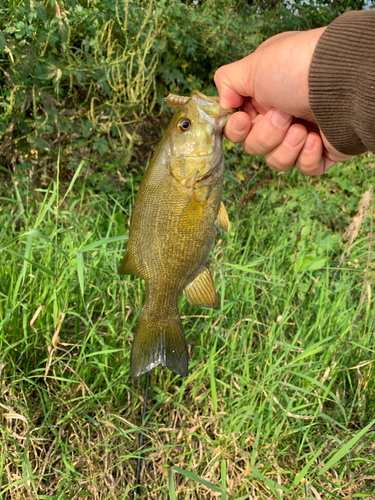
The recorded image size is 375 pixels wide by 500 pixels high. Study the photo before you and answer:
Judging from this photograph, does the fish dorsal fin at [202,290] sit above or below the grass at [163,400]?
above

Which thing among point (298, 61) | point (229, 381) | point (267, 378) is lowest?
point (229, 381)

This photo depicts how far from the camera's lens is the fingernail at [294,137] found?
6.04 feet

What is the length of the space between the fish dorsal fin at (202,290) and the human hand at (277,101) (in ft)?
1.97

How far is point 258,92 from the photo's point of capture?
1688 millimetres

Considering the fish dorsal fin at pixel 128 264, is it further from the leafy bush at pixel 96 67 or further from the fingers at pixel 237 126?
the leafy bush at pixel 96 67

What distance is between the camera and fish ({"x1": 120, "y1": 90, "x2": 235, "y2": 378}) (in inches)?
55.1

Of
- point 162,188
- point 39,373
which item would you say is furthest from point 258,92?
point 39,373

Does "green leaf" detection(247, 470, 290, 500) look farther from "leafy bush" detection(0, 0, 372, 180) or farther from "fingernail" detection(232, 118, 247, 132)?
"leafy bush" detection(0, 0, 372, 180)

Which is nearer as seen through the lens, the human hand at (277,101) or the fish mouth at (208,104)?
the fish mouth at (208,104)

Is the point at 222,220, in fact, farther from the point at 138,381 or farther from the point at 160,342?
the point at 138,381

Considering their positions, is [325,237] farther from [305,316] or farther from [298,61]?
[298,61]

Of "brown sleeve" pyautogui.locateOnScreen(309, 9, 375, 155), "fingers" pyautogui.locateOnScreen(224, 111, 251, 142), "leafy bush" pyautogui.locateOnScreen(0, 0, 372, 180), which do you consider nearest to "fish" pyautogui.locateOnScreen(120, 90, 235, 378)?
"fingers" pyautogui.locateOnScreen(224, 111, 251, 142)

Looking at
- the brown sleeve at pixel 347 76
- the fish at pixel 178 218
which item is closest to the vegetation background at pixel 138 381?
the fish at pixel 178 218

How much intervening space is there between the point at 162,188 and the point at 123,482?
1.48 metres
